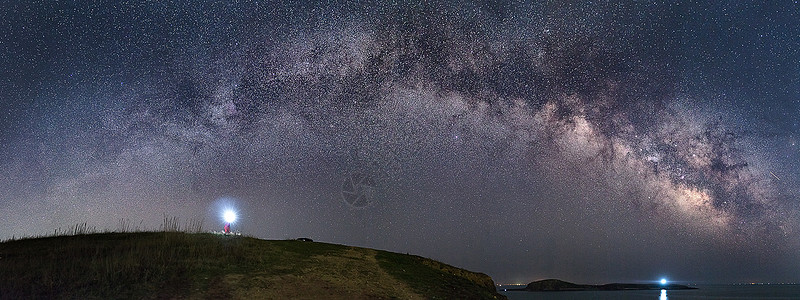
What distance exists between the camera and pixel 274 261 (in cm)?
2127

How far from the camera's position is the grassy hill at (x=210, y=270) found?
17.0m

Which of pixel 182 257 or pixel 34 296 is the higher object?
pixel 182 257

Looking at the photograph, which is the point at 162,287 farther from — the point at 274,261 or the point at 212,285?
the point at 274,261

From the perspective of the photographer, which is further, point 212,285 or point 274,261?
point 274,261

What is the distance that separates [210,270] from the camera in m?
19.1

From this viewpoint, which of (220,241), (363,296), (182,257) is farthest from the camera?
(220,241)

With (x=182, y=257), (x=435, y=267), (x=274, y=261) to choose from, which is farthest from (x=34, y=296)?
(x=435, y=267)

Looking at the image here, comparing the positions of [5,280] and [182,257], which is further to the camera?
[182,257]

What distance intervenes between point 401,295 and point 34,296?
12511 millimetres

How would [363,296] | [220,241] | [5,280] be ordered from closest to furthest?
1. [5,280]
2. [363,296]
3. [220,241]

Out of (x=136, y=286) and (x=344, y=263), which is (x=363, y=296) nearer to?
(x=344, y=263)

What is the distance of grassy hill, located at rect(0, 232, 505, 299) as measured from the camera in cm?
1703

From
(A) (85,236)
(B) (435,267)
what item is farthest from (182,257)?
(B) (435,267)

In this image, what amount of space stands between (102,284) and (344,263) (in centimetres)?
944
